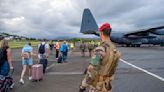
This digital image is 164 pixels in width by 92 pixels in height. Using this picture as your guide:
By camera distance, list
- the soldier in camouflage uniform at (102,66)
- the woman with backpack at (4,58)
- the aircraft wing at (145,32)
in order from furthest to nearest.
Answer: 1. the aircraft wing at (145,32)
2. the woman with backpack at (4,58)
3. the soldier in camouflage uniform at (102,66)

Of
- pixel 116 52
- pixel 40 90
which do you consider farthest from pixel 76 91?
pixel 116 52

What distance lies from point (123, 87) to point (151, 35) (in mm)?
47671

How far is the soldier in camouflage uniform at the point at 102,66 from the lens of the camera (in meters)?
3.81

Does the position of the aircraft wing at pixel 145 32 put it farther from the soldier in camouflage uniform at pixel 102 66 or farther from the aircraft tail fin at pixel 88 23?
the soldier in camouflage uniform at pixel 102 66

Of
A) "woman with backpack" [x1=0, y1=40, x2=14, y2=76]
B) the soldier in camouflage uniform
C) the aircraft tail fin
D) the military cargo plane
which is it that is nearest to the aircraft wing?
the military cargo plane

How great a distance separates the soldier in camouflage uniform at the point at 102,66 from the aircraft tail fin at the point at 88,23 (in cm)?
5536

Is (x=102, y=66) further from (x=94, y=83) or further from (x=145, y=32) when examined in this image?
(x=145, y=32)

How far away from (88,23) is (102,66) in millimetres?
57386

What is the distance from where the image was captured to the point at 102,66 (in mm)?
3873

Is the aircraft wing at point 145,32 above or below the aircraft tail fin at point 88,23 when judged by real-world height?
below

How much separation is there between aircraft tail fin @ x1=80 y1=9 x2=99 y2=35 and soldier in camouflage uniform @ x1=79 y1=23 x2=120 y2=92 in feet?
182

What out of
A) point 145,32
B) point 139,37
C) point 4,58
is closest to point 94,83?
point 4,58

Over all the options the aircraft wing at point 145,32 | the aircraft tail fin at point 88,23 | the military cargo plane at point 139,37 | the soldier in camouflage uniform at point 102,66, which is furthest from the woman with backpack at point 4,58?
the aircraft tail fin at point 88,23

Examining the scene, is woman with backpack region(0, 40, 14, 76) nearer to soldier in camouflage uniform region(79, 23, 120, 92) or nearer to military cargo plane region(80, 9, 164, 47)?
soldier in camouflage uniform region(79, 23, 120, 92)
